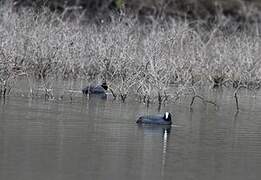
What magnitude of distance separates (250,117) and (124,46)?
484 cm

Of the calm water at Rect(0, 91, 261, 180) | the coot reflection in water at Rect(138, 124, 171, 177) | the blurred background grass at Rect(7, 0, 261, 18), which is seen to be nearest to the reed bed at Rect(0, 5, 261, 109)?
the calm water at Rect(0, 91, 261, 180)

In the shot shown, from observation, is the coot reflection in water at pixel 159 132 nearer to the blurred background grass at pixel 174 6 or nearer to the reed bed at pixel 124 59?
the reed bed at pixel 124 59

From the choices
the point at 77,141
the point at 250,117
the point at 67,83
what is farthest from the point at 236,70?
the point at 77,141

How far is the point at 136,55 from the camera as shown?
1941 centimetres

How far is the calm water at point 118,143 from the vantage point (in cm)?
930

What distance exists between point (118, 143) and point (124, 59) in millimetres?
7970

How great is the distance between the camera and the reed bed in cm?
1658

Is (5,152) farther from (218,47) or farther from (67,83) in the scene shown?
(218,47)

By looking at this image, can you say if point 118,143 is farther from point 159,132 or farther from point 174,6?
point 174,6

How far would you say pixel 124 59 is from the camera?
62.3 feet

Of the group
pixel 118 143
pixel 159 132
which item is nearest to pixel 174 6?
pixel 159 132

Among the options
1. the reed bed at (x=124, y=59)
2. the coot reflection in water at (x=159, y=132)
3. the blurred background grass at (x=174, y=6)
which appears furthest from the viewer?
the blurred background grass at (x=174, y=6)

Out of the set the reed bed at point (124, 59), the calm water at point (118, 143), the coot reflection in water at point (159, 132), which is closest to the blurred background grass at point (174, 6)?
the reed bed at point (124, 59)

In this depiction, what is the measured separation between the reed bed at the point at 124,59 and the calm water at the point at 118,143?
95cm
